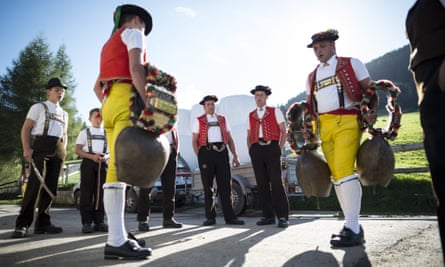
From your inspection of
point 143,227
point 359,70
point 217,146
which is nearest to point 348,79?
point 359,70

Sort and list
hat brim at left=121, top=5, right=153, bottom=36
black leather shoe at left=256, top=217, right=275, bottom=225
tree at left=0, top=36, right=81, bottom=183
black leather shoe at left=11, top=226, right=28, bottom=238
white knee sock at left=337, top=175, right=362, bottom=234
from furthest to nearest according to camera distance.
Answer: tree at left=0, top=36, right=81, bottom=183
black leather shoe at left=256, top=217, right=275, bottom=225
black leather shoe at left=11, top=226, right=28, bottom=238
white knee sock at left=337, top=175, right=362, bottom=234
hat brim at left=121, top=5, right=153, bottom=36

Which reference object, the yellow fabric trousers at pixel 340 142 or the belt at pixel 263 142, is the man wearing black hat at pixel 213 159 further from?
the yellow fabric trousers at pixel 340 142

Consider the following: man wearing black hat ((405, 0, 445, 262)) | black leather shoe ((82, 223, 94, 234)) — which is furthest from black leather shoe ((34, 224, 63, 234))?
man wearing black hat ((405, 0, 445, 262))

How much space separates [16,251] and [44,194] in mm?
1695

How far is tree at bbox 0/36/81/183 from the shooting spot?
22.0 m

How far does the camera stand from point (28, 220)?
14.6ft

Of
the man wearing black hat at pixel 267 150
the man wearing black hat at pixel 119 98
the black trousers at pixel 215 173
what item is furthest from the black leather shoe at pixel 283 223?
the man wearing black hat at pixel 119 98

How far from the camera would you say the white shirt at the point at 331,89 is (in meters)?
3.35

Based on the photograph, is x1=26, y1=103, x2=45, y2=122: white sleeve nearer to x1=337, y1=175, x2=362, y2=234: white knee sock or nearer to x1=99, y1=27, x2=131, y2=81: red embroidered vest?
x1=99, y1=27, x2=131, y2=81: red embroidered vest

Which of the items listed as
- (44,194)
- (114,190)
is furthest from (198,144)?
(114,190)

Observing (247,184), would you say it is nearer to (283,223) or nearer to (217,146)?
(217,146)

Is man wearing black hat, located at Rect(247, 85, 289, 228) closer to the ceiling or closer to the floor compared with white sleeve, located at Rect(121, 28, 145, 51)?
closer to the floor

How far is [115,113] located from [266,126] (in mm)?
3251

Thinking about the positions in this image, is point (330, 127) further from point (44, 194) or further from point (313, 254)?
point (44, 194)
